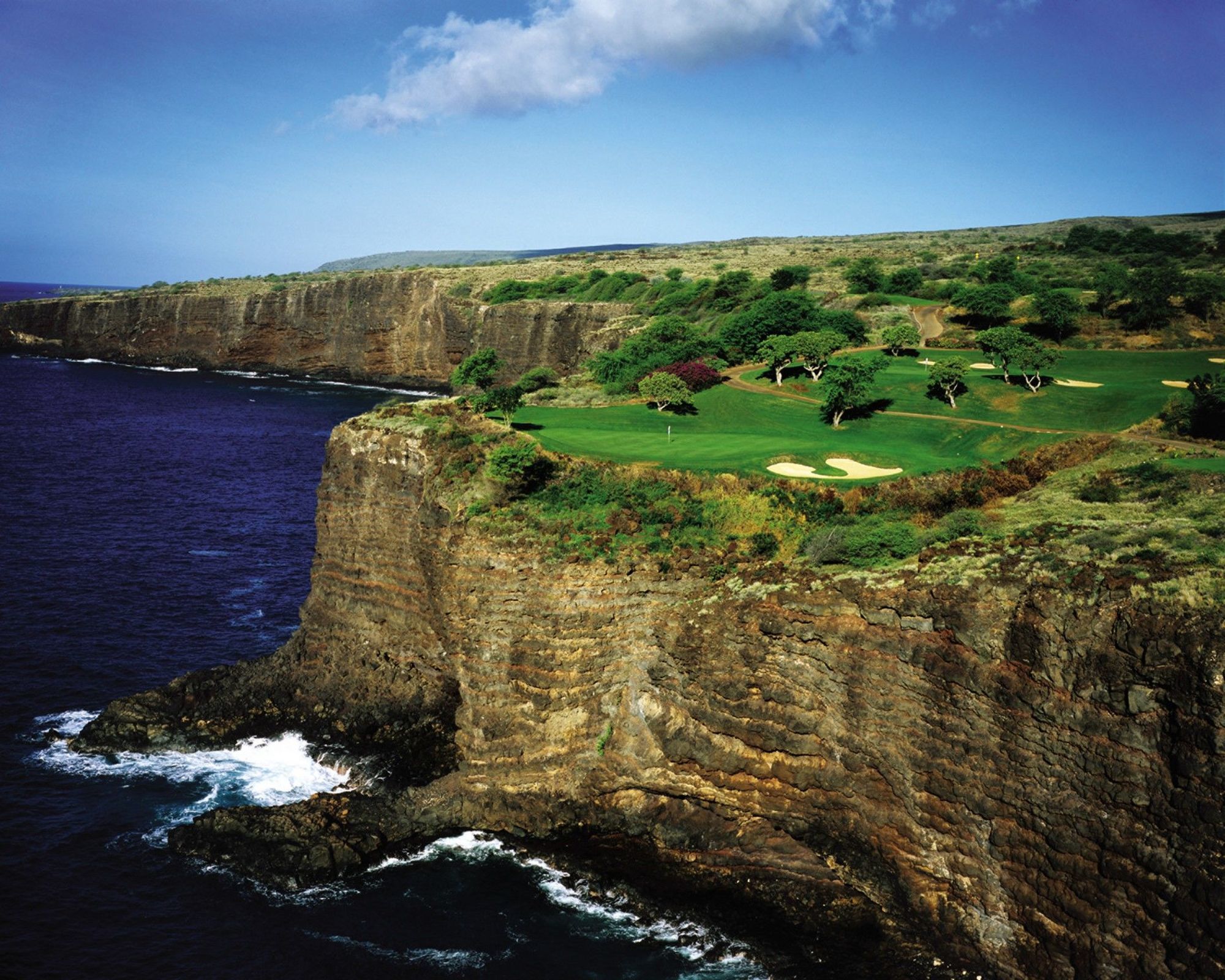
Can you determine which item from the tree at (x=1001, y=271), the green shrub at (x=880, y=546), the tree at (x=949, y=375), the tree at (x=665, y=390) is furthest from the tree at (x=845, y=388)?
the tree at (x=1001, y=271)

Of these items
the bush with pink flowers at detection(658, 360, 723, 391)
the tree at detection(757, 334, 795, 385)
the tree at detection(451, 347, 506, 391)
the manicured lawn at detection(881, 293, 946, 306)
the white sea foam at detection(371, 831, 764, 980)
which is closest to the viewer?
the white sea foam at detection(371, 831, 764, 980)

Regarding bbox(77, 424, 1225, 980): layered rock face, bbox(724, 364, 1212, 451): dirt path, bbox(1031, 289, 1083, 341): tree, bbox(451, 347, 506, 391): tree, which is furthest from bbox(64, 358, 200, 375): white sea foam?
bbox(1031, 289, 1083, 341): tree

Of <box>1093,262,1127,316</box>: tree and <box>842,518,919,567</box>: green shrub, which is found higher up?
<box>1093,262,1127,316</box>: tree

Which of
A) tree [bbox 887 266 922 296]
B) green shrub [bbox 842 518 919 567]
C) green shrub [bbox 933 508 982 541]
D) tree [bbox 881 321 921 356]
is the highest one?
tree [bbox 887 266 922 296]

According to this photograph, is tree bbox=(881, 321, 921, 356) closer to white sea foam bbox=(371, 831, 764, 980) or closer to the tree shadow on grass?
the tree shadow on grass

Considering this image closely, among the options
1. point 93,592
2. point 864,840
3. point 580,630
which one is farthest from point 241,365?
point 864,840

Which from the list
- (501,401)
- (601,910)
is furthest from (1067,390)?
(601,910)

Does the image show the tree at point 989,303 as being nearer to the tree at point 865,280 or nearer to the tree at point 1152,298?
the tree at point 1152,298
